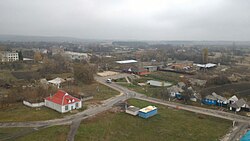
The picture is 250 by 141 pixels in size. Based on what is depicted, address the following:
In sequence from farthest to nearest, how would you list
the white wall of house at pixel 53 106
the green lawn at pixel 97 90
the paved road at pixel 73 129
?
the green lawn at pixel 97 90, the white wall of house at pixel 53 106, the paved road at pixel 73 129

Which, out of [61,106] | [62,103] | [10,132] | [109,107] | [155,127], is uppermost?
[62,103]

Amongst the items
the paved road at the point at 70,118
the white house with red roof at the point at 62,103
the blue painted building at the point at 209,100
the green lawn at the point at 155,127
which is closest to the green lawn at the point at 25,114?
the white house with red roof at the point at 62,103

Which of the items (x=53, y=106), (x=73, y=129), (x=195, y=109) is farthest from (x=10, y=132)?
(x=195, y=109)

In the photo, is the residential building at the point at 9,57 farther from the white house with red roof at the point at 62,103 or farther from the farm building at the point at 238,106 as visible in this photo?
the farm building at the point at 238,106

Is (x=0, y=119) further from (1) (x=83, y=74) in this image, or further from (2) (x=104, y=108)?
(1) (x=83, y=74)

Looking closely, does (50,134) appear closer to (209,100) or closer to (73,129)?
(73,129)
